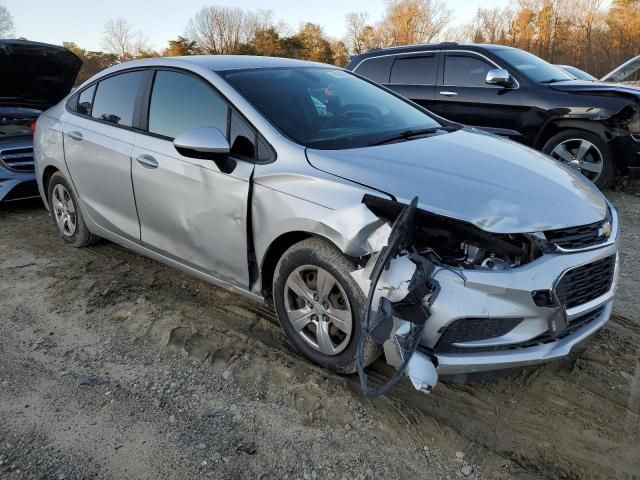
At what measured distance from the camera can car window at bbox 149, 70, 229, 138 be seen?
3271 millimetres

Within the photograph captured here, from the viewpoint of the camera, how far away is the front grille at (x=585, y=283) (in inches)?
94.5

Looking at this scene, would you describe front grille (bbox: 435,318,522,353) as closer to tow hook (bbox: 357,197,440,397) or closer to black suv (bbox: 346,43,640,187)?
tow hook (bbox: 357,197,440,397)

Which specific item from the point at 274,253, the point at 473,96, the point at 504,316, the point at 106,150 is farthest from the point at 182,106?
the point at 473,96

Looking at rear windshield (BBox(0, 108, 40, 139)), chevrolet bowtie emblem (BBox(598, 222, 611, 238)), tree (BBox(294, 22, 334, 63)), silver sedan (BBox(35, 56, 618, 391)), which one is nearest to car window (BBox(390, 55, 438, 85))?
silver sedan (BBox(35, 56, 618, 391))

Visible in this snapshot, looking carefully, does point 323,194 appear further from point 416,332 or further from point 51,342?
point 51,342

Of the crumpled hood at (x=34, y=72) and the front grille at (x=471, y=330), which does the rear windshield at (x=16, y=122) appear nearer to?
the crumpled hood at (x=34, y=72)

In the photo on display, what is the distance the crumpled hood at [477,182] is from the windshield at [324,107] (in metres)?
0.25

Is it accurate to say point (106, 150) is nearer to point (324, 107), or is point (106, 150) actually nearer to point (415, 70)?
point (324, 107)

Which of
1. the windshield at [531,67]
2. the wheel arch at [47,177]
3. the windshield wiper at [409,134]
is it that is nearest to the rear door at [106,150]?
the wheel arch at [47,177]

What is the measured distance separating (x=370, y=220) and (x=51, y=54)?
508 cm

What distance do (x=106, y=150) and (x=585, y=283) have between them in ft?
10.8

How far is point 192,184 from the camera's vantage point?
3240mm

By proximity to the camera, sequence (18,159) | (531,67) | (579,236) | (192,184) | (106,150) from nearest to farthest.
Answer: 1. (579,236)
2. (192,184)
3. (106,150)
4. (18,159)
5. (531,67)

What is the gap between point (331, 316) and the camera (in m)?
2.75
